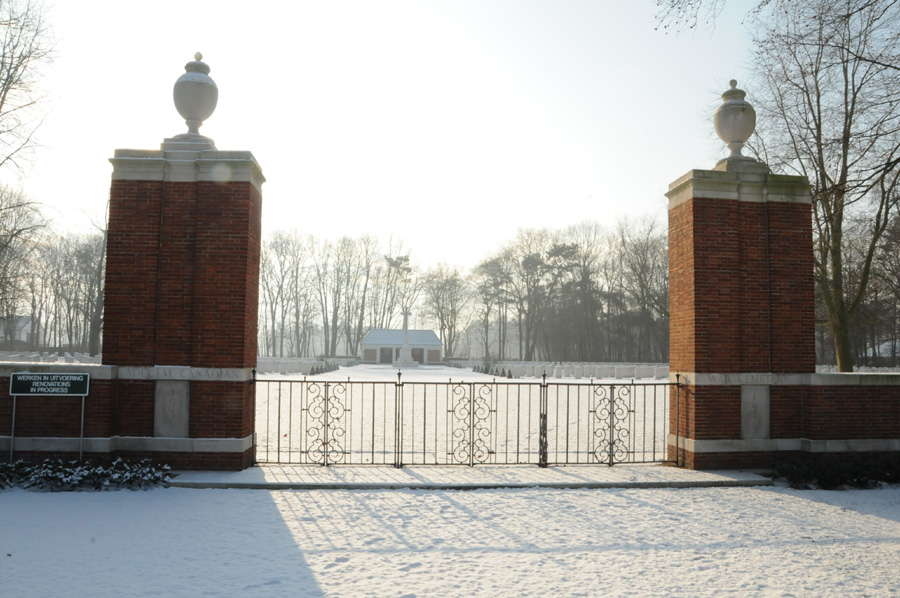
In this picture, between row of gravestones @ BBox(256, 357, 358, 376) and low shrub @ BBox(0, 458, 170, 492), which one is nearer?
low shrub @ BBox(0, 458, 170, 492)

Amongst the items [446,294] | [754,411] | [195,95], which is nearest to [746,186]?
[754,411]

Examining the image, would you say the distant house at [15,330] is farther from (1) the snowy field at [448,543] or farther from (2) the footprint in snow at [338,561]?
(2) the footprint in snow at [338,561]

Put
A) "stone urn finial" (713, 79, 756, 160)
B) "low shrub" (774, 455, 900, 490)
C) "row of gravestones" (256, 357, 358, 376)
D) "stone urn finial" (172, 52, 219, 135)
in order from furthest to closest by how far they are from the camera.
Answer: "row of gravestones" (256, 357, 358, 376)
"stone urn finial" (713, 79, 756, 160)
"stone urn finial" (172, 52, 219, 135)
"low shrub" (774, 455, 900, 490)

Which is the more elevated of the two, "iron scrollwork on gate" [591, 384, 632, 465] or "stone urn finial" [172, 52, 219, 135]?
"stone urn finial" [172, 52, 219, 135]

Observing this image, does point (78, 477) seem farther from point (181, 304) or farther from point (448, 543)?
point (448, 543)

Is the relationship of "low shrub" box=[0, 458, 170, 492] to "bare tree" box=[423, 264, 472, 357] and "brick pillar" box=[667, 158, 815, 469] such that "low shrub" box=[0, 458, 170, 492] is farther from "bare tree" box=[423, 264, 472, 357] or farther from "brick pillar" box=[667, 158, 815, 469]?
"bare tree" box=[423, 264, 472, 357]

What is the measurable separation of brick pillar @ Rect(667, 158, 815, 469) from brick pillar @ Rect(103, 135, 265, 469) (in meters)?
6.64

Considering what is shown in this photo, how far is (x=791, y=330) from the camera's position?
9.34m

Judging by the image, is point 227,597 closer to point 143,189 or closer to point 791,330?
point 143,189

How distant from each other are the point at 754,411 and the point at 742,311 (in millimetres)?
1532

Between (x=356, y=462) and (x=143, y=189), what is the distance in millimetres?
5192

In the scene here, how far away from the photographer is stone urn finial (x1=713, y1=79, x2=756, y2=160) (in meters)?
9.64

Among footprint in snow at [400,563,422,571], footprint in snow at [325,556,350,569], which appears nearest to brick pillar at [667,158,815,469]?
footprint in snow at [400,563,422,571]

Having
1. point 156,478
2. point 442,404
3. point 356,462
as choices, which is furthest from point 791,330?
point 442,404
